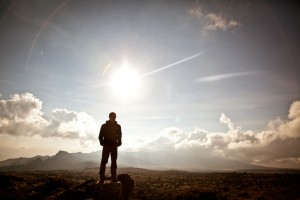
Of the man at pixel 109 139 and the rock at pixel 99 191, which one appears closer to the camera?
the rock at pixel 99 191

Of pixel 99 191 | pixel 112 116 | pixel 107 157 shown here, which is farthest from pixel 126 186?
pixel 112 116

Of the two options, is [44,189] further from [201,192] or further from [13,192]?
[201,192]

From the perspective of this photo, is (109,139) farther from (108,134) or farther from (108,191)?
(108,191)

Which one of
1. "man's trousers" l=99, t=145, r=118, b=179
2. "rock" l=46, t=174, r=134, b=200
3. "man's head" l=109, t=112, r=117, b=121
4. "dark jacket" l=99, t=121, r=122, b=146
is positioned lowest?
"rock" l=46, t=174, r=134, b=200

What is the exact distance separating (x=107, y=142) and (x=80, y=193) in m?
3.44

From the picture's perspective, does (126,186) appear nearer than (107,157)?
No

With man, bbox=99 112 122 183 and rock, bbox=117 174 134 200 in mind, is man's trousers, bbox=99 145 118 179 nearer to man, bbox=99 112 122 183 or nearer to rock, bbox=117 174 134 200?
man, bbox=99 112 122 183

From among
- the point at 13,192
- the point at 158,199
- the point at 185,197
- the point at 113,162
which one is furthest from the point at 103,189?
the point at 158,199

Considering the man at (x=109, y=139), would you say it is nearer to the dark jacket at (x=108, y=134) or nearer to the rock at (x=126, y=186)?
the dark jacket at (x=108, y=134)

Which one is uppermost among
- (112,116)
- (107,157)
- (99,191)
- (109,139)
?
(112,116)

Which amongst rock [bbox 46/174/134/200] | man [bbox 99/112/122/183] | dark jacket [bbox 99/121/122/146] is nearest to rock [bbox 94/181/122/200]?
rock [bbox 46/174/134/200]

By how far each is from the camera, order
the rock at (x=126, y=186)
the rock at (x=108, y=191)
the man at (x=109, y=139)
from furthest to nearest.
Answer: the rock at (x=126, y=186), the man at (x=109, y=139), the rock at (x=108, y=191)

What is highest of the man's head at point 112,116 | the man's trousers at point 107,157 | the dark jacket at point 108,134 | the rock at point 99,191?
the man's head at point 112,116

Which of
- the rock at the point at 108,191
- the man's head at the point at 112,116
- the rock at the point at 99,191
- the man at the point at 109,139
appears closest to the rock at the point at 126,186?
the rock at the point at 99,191
